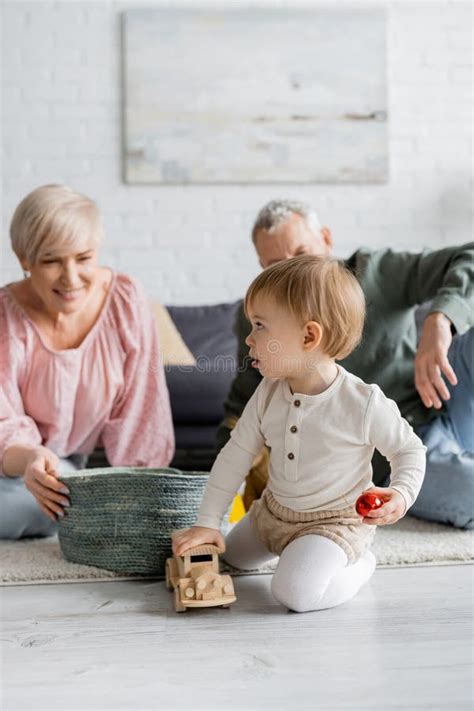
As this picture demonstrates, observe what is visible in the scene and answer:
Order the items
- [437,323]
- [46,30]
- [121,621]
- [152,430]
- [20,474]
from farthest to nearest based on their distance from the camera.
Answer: [46,30]
[152,430]
[20,474]
[437,323]
[121,621]

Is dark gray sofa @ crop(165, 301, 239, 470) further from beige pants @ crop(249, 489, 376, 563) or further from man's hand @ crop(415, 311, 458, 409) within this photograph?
beige pants @ crop(249, 489, 376, 563)

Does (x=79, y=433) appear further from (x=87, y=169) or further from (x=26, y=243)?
(x=87, y=169)

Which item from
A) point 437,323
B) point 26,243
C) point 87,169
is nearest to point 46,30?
point 87,169

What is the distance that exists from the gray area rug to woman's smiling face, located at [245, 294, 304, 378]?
0.44 meters

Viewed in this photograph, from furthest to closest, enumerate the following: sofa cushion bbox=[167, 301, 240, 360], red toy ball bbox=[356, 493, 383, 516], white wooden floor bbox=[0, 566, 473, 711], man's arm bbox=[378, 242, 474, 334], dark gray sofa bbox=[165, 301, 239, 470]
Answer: sofa cushion bbox=[167, 301, 240, 360] < dark gray sofa bbox=[165, 301, 239, 470] < man's arm bbox=[378, 242, 474, 334] < red toy ball bbox=[356, 493, 383, 516] < white wooden floor bbox=[0, 566, 473, 711]

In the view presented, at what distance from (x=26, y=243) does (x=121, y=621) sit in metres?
0.92

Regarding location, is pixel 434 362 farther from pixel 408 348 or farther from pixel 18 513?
pixel 18 513

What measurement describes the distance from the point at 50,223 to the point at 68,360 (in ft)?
1.07

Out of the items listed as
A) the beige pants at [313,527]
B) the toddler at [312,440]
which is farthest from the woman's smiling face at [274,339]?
the beige pants at [313,527]

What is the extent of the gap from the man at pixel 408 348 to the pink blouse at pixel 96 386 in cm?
21

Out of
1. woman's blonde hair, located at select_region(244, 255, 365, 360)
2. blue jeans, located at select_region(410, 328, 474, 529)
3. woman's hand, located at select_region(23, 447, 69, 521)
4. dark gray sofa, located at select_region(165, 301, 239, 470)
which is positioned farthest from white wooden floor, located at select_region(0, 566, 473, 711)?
dark gray sofa, located at select_region(165, 301, 239, 470)

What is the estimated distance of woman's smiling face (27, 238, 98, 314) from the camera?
75.2 inches

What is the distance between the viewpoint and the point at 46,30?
11.8 ft

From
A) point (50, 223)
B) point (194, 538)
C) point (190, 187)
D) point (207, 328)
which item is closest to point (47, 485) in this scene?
point (194, 538)
